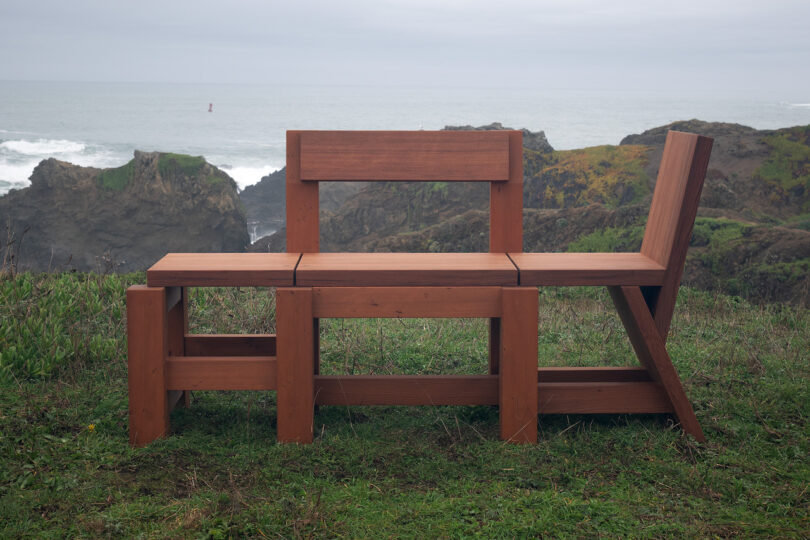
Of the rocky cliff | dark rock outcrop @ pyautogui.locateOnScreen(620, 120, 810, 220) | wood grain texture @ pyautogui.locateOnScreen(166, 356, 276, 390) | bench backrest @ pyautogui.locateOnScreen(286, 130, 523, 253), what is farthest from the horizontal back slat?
the rocky cliff

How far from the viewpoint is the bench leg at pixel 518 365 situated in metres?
3.30

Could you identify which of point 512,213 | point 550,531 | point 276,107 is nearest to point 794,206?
point 512,213

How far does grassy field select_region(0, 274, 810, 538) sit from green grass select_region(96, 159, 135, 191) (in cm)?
1151

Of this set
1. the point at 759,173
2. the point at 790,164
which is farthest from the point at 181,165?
the point at 790,164

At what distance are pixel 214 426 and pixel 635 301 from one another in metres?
2.13

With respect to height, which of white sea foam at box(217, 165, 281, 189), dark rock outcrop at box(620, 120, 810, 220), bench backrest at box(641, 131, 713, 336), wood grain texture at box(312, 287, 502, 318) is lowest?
wood grain texture at box(312, 287, 502, 318)

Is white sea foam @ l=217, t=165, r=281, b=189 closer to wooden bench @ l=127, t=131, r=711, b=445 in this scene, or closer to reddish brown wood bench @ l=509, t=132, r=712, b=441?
wooden bench @ l=127, t=131, r=711, b=445

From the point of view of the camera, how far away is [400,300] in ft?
10.9

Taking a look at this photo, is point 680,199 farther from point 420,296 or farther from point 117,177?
point 117,177

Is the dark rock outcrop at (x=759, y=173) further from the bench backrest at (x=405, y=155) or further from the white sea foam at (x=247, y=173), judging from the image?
the white sea foam at (x=247, y=173)

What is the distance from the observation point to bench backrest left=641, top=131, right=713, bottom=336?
3337mm

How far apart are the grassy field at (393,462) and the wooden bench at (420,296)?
167 millimetres

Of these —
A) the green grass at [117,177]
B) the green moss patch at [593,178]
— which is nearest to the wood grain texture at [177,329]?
the green moss patch at [593,178]

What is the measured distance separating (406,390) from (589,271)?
1.04 m
